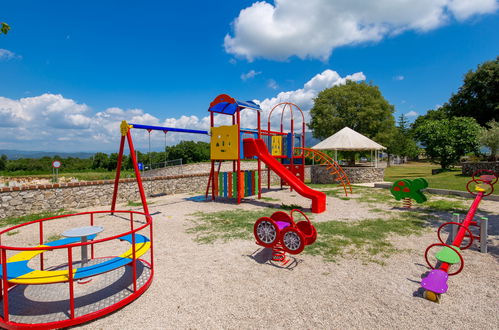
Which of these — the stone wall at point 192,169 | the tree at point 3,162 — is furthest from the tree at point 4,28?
the tree at point 3,162

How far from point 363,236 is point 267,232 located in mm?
3062

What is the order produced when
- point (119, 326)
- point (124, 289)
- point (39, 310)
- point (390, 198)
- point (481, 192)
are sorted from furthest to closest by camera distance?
point (390, 198), point (481, 192), point (124, 289), point (39, 310), point (119, 326)

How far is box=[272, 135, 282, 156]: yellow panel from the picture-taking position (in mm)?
15484

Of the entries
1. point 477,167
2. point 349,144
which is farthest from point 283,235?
point 477,167

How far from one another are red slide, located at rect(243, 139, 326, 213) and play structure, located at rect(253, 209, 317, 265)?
454 centimetres

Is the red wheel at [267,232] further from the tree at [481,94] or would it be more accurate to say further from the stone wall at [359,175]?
the tree at [481,94]

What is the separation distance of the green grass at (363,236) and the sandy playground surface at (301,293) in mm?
286

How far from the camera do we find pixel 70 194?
11.6 metres

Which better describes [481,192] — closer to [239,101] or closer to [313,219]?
[313,219]

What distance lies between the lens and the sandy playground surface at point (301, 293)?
11.8 ft

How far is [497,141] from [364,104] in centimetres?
1481

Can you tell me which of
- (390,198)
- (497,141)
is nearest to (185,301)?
(390,198)

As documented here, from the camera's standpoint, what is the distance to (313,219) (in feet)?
30.1

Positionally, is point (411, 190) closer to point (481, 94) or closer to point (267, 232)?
point (267, 232)
